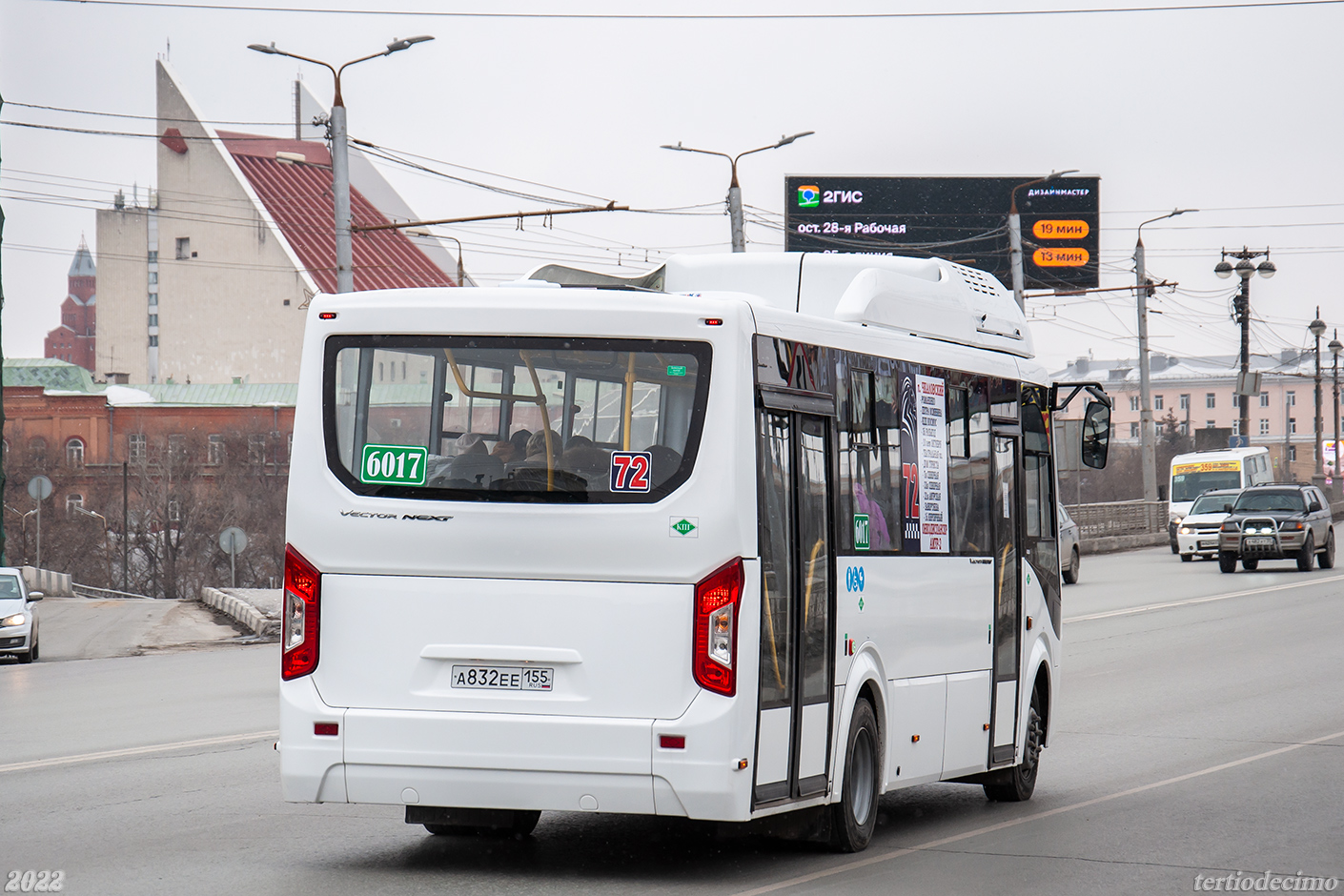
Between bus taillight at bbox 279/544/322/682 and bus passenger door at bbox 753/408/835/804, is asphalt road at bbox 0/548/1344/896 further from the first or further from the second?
bus taillight at bbox 279/544/322/682

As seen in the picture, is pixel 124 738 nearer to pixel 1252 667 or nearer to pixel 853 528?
pixel 853 528

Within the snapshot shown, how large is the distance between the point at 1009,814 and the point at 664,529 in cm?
373

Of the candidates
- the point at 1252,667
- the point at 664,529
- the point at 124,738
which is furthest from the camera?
the point at 1252,667

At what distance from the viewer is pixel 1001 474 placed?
33.6 feet

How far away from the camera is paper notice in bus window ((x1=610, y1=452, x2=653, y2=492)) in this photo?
7199 millimetres

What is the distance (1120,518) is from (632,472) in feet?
151

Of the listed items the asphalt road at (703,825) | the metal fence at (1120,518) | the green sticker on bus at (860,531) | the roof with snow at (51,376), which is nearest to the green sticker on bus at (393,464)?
the asphalt road at (703,825)

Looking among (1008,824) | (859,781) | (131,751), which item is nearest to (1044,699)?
(1008,824)

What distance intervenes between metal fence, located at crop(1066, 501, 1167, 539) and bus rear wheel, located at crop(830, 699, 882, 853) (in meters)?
38.9

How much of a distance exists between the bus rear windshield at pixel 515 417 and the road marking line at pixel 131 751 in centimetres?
502

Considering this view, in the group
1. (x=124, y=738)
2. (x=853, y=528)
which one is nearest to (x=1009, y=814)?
(x=853, y=528)

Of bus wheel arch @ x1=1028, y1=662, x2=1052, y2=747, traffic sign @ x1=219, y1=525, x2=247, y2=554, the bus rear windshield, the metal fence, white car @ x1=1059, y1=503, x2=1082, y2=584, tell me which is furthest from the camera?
the metal fence

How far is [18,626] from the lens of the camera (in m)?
23.5

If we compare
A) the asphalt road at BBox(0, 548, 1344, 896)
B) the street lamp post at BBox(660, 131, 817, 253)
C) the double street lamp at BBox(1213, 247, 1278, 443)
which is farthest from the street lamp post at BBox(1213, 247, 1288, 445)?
the asphalt road at BBox(0, 548, 1344, 896)
